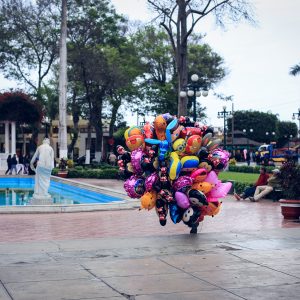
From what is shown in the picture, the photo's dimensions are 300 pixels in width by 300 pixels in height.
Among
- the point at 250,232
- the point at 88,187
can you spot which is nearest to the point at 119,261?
the point at 250,232

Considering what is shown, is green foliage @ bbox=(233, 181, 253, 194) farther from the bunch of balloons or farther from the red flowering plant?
the red flowering plant

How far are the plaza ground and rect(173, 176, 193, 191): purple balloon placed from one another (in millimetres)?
911

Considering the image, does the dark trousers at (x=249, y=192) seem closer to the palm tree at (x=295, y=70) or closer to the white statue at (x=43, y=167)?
the white statue at (x=43, y=167)

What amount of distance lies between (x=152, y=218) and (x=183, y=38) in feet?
54.3

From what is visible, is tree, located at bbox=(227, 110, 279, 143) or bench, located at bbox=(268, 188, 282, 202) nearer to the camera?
bench, located at bbox=(268, 188, 282, 202)

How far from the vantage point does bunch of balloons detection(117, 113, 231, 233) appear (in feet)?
34.6

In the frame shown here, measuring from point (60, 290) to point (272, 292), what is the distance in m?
2.33

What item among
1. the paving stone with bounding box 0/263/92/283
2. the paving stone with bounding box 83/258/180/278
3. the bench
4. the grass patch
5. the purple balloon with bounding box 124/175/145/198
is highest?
the purple balloon with bounding box 124/175/145/198

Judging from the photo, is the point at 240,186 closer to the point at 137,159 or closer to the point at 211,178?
the point at 211,178

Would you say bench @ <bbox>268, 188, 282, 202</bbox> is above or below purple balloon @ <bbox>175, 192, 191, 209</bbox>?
below

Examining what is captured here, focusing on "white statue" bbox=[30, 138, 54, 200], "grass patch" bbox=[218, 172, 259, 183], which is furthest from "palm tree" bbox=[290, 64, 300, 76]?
"white statue" bbox=[30, 138, 54, 200]

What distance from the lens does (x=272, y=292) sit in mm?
6789

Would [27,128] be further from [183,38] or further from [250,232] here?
[250,232]

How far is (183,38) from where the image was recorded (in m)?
30.0
